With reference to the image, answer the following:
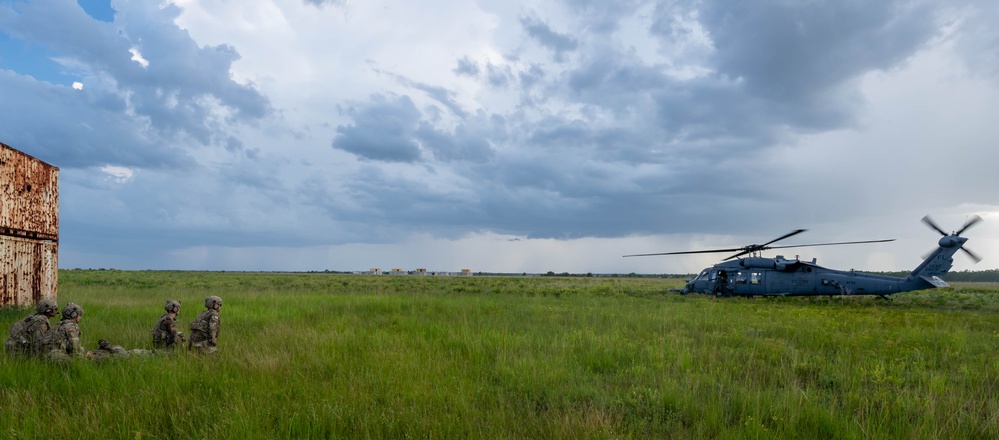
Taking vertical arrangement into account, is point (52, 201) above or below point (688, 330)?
above

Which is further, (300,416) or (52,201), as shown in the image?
(52,201)

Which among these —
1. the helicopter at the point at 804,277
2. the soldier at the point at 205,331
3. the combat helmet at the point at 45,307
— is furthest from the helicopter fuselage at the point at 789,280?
the combat helmet at the point at 45,307

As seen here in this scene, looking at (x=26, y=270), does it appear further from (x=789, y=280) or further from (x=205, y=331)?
(x=789, y=280)

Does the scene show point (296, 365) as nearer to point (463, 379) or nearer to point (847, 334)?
point (463, 379)

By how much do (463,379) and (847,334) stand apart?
10.1 metres

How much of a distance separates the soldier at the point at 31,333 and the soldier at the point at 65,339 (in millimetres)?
193

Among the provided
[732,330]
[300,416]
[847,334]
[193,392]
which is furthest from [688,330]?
[193,392]

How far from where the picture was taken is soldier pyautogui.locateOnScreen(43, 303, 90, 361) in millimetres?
7441

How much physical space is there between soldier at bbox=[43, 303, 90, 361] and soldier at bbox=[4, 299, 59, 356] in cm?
19

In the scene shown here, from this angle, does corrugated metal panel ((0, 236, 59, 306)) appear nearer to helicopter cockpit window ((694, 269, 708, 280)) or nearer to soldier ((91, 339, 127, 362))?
soldier ((91, 339, 127, 362))

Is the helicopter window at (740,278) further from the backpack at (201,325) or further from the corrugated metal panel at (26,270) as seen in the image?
the corrugated metal panel at (26,270)

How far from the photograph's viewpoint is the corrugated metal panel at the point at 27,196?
44.2ft

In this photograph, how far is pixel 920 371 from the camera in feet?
26.0

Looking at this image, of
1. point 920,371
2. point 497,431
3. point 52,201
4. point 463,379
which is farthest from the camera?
point 52,201
